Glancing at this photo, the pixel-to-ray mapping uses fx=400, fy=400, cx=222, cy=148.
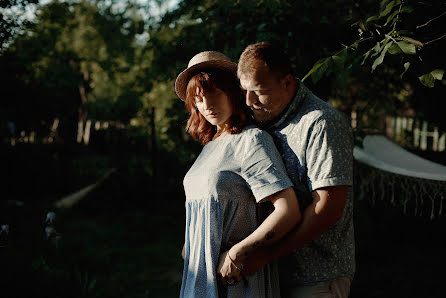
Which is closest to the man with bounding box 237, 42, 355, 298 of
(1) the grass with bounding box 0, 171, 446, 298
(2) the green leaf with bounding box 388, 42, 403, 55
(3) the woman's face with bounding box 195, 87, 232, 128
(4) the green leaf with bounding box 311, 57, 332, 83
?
(3) the woman's face with bounding box 195, 87, 232, 128

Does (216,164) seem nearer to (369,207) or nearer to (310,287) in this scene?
(310,287)

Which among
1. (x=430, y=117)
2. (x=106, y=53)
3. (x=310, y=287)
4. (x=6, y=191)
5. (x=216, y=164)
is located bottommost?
(x=6, y=191)

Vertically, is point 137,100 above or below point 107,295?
above

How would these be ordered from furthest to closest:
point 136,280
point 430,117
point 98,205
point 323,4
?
point 430,117, point 98,205, point 136,280, point 323,4

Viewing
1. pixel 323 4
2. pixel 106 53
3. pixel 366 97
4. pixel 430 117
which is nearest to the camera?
pixel 323 4

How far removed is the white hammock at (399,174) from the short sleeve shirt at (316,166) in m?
1.82

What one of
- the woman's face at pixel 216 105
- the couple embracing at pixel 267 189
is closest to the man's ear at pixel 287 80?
the couple embracing at pixel 267 189

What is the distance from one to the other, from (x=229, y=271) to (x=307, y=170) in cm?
40

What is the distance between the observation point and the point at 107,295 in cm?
277

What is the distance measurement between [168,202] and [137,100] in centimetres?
258

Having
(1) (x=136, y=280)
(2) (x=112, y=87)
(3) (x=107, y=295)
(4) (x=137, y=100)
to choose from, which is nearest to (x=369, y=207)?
(1) (x=136, y=280)

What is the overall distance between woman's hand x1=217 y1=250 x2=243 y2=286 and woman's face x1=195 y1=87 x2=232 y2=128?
46 cm

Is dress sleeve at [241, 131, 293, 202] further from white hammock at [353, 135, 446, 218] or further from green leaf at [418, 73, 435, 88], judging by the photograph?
white hammock at [353, 135, 446, 218]

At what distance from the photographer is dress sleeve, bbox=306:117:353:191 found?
3.85ft
